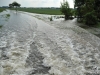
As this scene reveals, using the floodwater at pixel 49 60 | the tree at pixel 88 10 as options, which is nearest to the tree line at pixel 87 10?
the tree at pixel 88 10

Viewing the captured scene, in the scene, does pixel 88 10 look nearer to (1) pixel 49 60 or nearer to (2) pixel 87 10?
(2) pixel 87 10

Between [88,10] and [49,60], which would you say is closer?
[49,60]

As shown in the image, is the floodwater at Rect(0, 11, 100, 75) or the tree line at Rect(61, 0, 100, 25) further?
the tree line at Rect(61, 0, 100, 25)

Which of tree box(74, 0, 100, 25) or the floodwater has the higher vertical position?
tree box(74, 0, 100, 25)

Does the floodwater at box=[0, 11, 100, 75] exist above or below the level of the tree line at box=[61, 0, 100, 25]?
below

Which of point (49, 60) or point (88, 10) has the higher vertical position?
point (88, 10)

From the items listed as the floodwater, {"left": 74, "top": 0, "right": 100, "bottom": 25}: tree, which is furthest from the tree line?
the floodwater

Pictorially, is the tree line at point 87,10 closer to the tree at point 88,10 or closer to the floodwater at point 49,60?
the tree at point 88,10

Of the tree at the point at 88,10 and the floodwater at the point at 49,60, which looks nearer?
the floodwater at the point at 49,60

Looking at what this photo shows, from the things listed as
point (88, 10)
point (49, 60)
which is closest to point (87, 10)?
point (88, 10)

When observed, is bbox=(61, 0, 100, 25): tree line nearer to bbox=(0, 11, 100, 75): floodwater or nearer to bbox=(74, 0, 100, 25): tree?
bbox=(74, 0, 100, 25): tree

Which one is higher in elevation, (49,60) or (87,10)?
(87,10)

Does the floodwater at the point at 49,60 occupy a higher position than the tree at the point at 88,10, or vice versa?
the tree at the point at 88,10

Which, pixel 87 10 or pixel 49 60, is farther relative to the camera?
pixel 87 10
